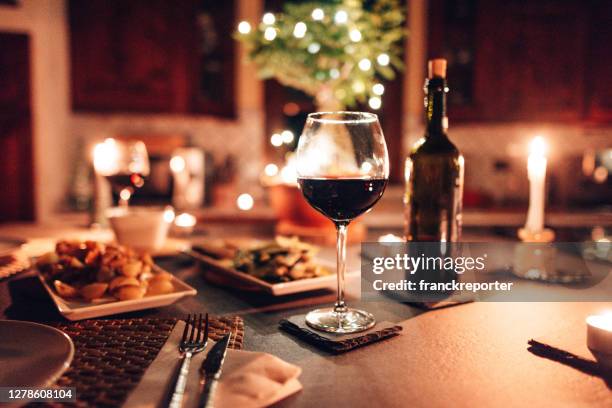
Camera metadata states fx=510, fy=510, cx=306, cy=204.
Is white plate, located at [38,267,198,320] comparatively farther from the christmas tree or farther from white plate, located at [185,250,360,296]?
the christmas tree

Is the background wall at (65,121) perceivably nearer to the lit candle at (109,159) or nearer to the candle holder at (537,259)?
the lit candle at (109,159)

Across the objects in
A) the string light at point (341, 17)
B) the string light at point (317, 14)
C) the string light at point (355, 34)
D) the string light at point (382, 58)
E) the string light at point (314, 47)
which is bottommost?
the string light at point (382, 58)

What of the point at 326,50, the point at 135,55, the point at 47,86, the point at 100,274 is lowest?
the point at 100,274

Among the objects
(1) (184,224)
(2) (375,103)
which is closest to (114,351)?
(2) (375,103)

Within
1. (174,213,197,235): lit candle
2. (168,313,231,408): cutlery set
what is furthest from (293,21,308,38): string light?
(168,313,231,408): cutlery set

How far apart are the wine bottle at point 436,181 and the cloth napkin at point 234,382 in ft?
1.40

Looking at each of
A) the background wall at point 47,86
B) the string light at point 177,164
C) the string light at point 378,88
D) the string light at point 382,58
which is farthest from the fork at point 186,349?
the background wall at point 47,86

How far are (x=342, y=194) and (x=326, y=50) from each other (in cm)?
82

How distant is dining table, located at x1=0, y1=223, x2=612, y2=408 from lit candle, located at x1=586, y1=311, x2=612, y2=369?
0.04 ft

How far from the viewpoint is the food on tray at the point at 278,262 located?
82cm

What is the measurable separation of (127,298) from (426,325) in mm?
418

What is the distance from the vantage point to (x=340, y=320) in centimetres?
65

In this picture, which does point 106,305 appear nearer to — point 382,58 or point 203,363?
point 203,363

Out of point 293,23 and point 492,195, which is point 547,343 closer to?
point 293,23
